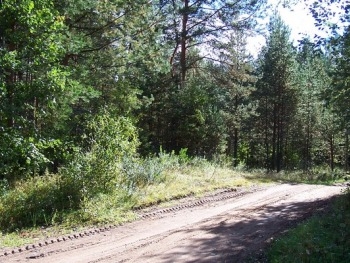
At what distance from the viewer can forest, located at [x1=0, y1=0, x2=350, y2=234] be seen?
30.6 feet

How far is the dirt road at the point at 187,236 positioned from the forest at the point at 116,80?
1.98 meters

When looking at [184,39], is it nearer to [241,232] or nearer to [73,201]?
[73,201]

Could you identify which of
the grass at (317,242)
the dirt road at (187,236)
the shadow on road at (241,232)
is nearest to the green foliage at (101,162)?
the dirt road at (187,236)

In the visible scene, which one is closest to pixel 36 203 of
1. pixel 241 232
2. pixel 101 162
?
pixel 101 162

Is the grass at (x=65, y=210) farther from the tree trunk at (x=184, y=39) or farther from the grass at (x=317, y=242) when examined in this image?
the tree trunk at (x=184, y=39)

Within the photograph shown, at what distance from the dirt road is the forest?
1.98 m

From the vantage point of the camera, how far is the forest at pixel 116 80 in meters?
9.34

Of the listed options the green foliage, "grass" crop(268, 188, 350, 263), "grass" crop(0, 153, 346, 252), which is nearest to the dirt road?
"grass" crop(268, 188, 350, 263)

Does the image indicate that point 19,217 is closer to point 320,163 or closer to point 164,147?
point 164,147

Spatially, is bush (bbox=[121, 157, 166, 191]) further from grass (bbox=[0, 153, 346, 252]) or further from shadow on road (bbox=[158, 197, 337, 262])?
shadow on road (bbox=[158, 197, 337, 262])

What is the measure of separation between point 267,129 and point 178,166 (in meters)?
24.8

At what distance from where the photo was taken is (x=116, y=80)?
1539 cm

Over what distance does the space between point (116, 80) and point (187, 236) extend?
9.36 m

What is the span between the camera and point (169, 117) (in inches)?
944
